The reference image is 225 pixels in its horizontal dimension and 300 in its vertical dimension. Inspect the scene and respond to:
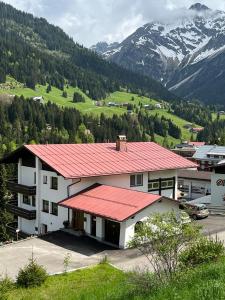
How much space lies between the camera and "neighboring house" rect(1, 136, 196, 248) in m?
40.4

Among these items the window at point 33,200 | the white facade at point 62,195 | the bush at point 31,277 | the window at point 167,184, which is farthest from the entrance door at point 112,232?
the window at point 167,184

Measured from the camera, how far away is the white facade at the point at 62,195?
41.2m

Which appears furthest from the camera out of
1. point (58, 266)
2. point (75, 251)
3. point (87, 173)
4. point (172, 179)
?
point (172, 179)

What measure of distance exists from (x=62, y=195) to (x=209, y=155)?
89541 mm

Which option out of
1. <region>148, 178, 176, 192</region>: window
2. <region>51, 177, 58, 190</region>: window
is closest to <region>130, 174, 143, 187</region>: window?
<region>148, 178, 176, 192</region>: window

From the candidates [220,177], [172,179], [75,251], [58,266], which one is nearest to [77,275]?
[58,266]

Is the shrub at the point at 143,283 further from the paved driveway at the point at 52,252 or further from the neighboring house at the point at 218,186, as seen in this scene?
the neighboring house at the point at 218,186

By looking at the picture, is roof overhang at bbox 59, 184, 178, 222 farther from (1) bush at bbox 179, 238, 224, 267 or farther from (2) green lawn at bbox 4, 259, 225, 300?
(1) bush at bbox 179, 238, 224, 267

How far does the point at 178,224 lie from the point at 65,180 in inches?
974

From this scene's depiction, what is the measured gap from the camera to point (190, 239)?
22.2 m

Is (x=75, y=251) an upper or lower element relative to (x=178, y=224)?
lower

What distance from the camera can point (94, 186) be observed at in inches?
1857

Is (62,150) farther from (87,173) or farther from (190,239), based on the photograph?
(190,239)

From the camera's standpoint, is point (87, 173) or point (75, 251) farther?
point (87, 173)
